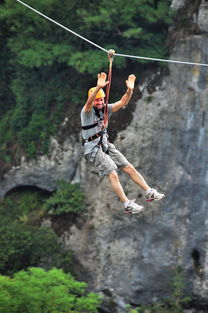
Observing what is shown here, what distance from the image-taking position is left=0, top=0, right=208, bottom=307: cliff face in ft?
61.8

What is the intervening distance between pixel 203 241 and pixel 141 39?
584cm

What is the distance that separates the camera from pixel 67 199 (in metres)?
20.1

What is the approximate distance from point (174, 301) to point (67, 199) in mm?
4184

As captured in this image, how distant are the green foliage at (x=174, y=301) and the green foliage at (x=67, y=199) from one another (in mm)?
3285

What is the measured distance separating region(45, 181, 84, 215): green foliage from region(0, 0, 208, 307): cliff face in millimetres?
247

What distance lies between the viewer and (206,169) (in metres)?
19.0

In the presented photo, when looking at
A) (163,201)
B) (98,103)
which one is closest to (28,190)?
(163,201)

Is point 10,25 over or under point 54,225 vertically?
over

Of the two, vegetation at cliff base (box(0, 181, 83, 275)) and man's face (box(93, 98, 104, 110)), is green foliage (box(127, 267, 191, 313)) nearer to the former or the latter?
vegetation at cliff base (box(0, 181, 83, 275))

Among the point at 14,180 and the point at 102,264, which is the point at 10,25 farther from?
the point at 102,264

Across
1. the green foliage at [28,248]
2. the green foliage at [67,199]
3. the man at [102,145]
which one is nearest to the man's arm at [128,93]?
the man at [102,145]

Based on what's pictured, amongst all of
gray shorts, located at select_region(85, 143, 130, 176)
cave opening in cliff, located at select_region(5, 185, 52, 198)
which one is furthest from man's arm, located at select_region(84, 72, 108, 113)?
cave opening in cliff, located at select_region(5, 185, 52, 198)

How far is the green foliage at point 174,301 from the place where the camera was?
1912 centimetres

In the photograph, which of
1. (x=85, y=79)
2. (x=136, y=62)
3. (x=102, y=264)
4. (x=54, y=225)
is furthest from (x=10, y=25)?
(x=102, y=264)
